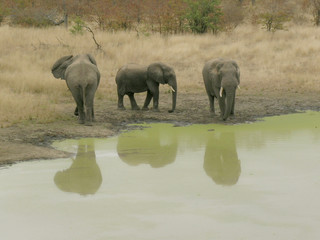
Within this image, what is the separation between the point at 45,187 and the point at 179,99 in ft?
30.8

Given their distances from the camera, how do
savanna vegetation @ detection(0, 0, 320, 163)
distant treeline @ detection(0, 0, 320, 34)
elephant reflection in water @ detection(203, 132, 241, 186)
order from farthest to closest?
distant treeline @ detection(0, 0, 320, 34) < savanna vegetation @ detection(0, 0, 320, 163) < elephant reflection in water @ detection(203, 132, 241, 186)

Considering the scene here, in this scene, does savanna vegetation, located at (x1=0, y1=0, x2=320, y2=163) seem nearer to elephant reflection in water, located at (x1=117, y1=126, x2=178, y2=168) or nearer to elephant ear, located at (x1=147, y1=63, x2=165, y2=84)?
elephant ear, located at (x1=147, y1=63, x2=165, y2=84)

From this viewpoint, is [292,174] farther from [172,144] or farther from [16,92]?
[16,92]

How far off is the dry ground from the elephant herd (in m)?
0.42

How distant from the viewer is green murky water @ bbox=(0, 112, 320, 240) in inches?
236

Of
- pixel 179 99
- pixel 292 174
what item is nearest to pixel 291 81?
pixel 179 99

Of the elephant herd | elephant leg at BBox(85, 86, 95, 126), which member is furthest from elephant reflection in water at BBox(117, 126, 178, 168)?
the elephant herd

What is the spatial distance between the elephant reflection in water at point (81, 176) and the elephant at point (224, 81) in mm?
4157

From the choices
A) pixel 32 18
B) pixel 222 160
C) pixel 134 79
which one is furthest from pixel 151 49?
pixel 222 160

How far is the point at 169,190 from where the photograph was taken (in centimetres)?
744

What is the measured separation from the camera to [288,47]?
23.0 metres

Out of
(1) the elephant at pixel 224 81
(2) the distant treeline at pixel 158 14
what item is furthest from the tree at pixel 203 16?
(1) the elephant at pixel 224 81

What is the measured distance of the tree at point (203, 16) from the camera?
2725cm

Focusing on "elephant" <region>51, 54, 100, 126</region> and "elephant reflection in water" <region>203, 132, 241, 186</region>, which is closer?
"elephant reflection in water" <region>203, 132, 241, 186</region>
